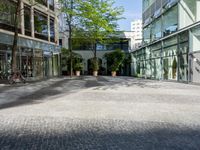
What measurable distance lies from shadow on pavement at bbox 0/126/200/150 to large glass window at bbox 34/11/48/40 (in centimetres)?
2343

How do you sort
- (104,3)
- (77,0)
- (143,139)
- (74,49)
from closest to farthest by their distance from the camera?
(143,139) → (77,0) → (104,3) → (74,49)

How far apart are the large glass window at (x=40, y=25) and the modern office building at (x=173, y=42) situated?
12.2 meters

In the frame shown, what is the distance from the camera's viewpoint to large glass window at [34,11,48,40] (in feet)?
91.5

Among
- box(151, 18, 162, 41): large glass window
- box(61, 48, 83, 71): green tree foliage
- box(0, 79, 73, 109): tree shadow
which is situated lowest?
box(0, 79, 73, 109): tree shadow

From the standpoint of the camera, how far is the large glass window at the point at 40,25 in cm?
2788

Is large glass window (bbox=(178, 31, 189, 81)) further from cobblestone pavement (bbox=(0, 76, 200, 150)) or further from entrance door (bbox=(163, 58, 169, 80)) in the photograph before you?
cobblestone pavement (bbox=(0, 76, 200, 150))

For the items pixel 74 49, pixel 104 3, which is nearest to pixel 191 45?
pixel 104 3

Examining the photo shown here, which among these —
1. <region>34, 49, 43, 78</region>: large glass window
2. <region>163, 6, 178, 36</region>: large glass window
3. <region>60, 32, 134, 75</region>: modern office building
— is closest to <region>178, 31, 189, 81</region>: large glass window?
<region>163, 6, 178, 36</region>: large glass window

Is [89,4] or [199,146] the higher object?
[89,4]

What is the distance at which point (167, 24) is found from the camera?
26562mm

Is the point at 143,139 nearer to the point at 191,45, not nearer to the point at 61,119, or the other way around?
the point at 61,119

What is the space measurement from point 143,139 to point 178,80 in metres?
18.4

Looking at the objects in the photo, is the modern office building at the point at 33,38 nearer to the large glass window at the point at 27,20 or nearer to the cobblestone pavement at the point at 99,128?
the large glass window at the point at 27,20

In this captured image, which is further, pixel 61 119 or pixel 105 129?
pixel 61 119
